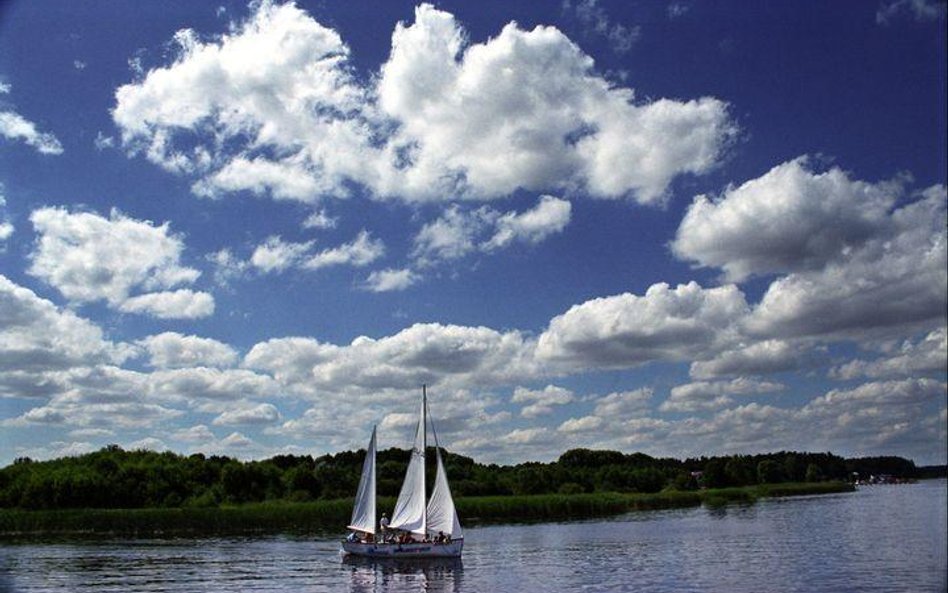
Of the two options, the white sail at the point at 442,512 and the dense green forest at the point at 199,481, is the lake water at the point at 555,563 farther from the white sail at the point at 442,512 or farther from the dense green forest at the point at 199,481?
the dense green forest at the point at 199,481

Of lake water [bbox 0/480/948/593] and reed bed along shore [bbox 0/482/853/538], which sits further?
reed bed along shore [bbox 0/482/853/538]

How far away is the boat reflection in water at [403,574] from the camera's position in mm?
55156

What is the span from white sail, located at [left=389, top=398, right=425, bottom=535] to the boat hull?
125cm

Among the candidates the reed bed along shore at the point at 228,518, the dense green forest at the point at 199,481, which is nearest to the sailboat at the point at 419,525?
the reed bed along shore at the point at 228,518

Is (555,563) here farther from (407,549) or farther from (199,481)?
(199,481)

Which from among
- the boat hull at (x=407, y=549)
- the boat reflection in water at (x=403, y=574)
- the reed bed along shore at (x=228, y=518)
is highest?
the reed bed along shore at (x=228, y=518)

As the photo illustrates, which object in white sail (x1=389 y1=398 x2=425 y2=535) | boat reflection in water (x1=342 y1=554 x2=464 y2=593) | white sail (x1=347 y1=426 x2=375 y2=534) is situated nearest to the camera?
boat reflection in water (x1=342 y1=554 x2=464 y2=593)

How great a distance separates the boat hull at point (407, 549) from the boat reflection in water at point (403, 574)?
0.41 m

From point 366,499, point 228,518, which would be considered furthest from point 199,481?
point 366,499

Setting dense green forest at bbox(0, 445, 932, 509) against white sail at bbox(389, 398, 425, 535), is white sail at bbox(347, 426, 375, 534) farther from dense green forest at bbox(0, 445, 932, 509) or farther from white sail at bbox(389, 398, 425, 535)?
dense green forest at bbox(0, 445, 932, 509)

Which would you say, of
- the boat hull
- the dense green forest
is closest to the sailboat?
the boat hull

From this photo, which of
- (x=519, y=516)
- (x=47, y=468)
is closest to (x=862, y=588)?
(x=519, y=516)

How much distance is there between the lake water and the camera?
52.1 metres

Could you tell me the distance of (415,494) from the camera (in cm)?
6931
